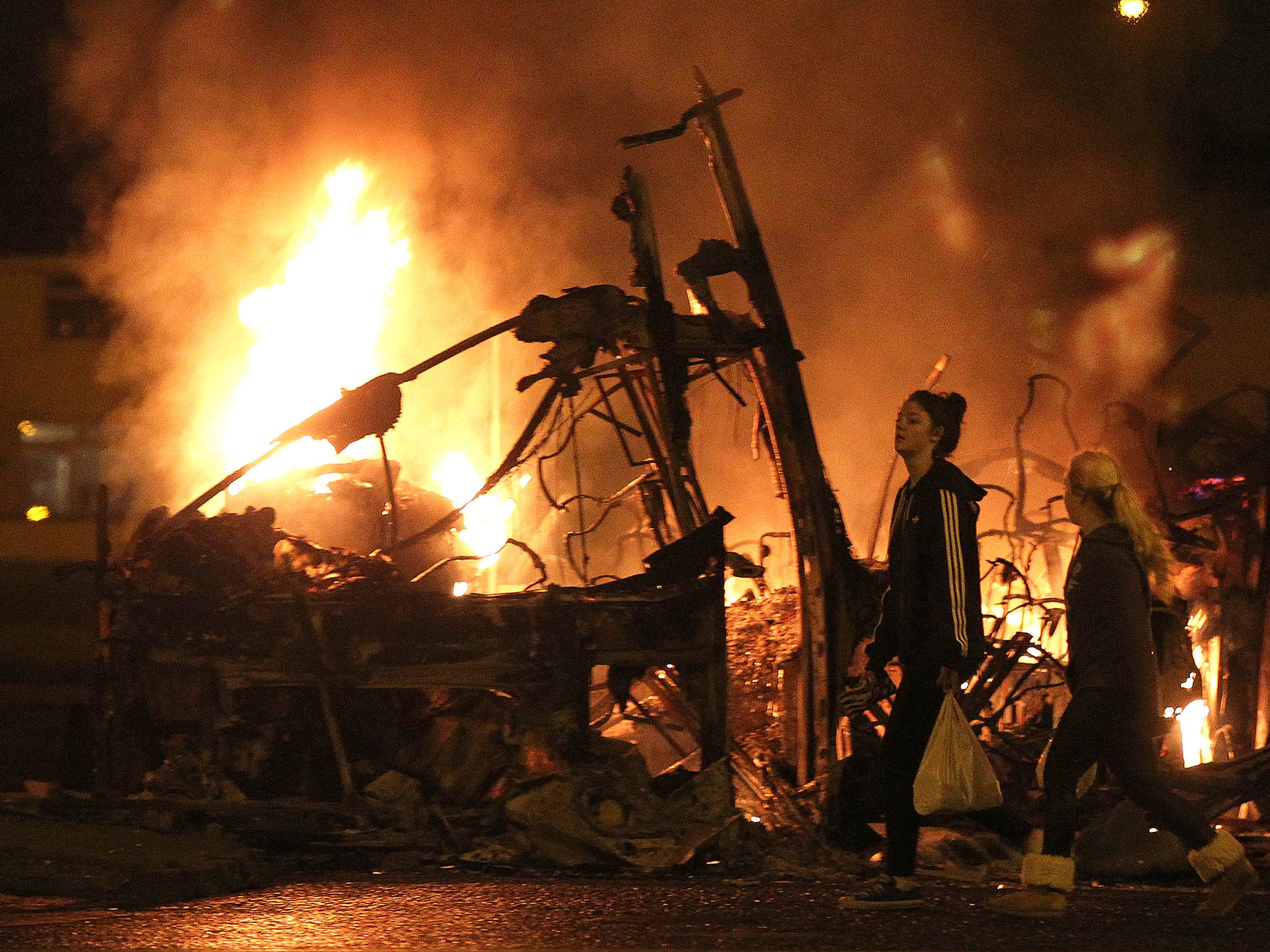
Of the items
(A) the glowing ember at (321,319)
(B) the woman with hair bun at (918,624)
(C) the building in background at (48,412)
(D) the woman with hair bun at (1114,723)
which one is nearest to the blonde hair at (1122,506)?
(D) the woman with hair bun at (1114,723)

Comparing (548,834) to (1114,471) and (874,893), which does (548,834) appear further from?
(1114,471)

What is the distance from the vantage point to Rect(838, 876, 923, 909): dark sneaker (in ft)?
15.1

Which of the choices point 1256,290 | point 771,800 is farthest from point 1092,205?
point 771,800

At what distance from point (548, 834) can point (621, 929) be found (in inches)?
43.9

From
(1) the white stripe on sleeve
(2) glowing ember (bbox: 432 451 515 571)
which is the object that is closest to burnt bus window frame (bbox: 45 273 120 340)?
(2) glowing ember (bbox: 432 451 515 571)

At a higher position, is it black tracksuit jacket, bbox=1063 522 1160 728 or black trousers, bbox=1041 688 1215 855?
black tracksuit jacket, bbox=1063 522 1160 728

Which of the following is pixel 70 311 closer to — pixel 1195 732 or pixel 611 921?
pixel 1195 732

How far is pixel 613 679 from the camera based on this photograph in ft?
20.3

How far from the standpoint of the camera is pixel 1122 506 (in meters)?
4.77

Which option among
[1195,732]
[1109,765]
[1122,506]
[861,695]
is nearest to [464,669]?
[861,695]

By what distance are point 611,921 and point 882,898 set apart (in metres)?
0.95

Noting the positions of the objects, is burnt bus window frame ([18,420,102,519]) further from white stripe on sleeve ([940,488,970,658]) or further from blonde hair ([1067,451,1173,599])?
blonde hair ([1067,451,1173,599])

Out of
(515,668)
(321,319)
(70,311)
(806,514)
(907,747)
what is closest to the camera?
(907,747)

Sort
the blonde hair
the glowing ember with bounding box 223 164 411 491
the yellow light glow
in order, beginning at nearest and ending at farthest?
the blonde hair, the yellow light glow, the glowing ember with bounding box 223 164 411 491
